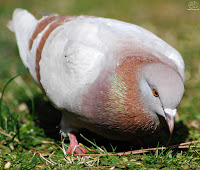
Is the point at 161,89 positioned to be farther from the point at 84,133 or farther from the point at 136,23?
the point at 136,23

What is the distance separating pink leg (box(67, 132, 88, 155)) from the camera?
379cm

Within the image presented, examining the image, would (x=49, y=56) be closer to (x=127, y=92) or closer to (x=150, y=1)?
(x=127, y=92)

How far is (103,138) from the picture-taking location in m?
4.17

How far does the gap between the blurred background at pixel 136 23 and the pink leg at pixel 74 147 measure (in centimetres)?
71

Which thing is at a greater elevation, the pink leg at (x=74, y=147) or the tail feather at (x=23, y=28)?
the tail feather at (x=23, y=28)

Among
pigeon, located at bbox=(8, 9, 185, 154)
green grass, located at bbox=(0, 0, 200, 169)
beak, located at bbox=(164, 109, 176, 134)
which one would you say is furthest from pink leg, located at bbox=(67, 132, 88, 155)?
beak, located at bbox=(164, 109, 176, 134)

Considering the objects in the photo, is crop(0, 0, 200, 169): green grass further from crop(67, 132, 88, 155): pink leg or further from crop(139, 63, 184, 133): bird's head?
crop(139, 63, 184, 133): bird's head

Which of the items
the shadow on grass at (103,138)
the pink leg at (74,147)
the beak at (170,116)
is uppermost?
the beak at (170,116)

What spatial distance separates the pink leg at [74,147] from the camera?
149 inches

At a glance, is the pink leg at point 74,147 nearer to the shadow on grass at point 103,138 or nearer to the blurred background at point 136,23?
the shadow on grass at point 103,138

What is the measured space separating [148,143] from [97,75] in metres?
1.31

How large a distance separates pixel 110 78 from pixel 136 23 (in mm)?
5260

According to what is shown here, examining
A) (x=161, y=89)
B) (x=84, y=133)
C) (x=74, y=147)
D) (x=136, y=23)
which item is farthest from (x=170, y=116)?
(x=136, y=23)

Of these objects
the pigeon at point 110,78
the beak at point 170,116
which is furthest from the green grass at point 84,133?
the beak at point 170,116
